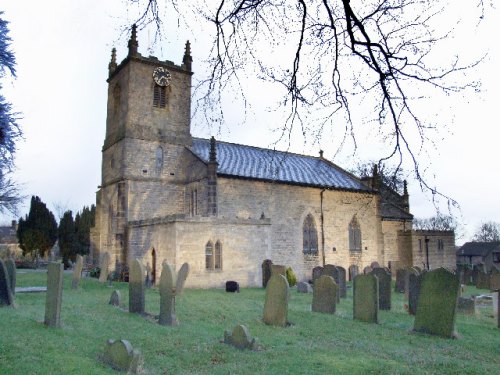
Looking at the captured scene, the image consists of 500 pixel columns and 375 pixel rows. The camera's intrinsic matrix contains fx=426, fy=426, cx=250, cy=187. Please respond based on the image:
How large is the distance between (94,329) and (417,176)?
7.14m

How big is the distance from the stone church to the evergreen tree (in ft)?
43.5

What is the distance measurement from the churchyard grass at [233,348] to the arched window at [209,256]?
749cm

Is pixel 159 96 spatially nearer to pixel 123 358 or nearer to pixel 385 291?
pixel 385 291

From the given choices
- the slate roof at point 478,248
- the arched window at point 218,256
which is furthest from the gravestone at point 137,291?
the slate roof at point 478,248

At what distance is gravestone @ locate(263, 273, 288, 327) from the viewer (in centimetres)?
977

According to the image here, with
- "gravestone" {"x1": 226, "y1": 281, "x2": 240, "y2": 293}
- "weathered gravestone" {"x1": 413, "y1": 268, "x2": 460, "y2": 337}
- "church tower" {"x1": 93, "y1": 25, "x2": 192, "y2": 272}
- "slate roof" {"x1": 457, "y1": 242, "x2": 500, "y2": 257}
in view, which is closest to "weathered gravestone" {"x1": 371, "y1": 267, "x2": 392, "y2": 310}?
"weathered gravestone" {"x1": 413, "y1": 268, "x2": 460, "y2": 337}

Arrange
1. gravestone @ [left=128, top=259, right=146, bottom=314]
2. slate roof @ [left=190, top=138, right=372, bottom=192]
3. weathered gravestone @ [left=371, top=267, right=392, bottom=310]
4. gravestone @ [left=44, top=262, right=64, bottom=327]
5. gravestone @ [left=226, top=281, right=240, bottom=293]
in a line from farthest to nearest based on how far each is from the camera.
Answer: slate roof @ [left=190, top=138, right=372, bottom=192]
gravestone @ [left=226, top=281, right=240, bottom=293]
weathered gravestone @ [left=371, top=267, right=392, bottom=310]
gravestone @ [left=128, top=259, right=146, bottom=314]
gravestone @ [left=44, top=262, right=64, bottom=327]

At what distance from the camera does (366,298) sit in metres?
10.9

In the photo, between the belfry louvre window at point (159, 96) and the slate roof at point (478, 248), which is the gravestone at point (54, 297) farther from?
the slate roof at point (478, 248)

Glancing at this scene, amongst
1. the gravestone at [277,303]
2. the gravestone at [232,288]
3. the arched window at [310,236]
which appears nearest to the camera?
the gravestone at [277,303]

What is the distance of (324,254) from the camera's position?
2730 centimetres

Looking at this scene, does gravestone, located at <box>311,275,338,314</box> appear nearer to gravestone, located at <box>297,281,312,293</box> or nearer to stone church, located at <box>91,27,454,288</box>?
gravestone, located at <box>297,281,312,293</box>

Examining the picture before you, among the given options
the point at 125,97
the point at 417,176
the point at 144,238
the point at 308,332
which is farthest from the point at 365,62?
the point at 125,97

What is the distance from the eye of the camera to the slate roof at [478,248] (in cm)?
5940
